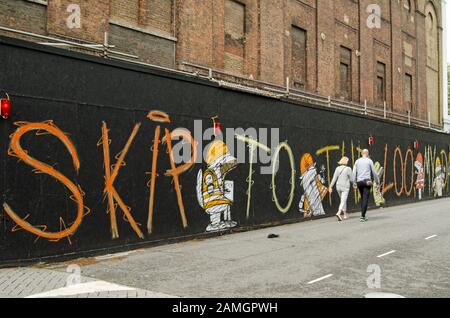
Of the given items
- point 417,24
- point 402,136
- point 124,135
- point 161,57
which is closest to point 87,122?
point 124,135

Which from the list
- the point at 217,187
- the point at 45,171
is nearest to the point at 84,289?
the point at 45,171

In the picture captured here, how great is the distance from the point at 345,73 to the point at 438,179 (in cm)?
794

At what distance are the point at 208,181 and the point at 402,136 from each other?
1274 centimetres

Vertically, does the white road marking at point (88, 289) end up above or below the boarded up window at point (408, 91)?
below

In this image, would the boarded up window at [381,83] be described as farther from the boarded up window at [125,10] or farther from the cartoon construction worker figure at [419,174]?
the boarded up window at [125,10]

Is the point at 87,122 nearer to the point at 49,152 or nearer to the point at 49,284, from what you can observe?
the point at 49,152

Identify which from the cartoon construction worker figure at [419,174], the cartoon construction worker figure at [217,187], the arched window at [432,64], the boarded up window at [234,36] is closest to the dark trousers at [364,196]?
the cartoon construction worker figure at [217,187]

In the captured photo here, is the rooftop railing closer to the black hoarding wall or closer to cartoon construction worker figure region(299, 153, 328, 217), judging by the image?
the black hoarding wall

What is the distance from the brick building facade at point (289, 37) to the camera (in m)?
11.8

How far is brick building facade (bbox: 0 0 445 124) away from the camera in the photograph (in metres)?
11.8

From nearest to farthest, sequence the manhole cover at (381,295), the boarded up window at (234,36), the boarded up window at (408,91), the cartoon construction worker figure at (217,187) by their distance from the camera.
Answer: the manhole cover at (381,295) < the cartoon construction worker figure at (217,187) < the boarded up window at (234,36) < the boarded up window at (408,91)

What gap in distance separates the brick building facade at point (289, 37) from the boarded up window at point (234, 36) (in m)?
0.03

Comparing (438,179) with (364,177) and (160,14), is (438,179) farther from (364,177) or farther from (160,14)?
(160,14)

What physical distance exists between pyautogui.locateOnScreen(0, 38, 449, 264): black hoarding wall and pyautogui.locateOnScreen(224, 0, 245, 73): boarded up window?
9.09 ft
